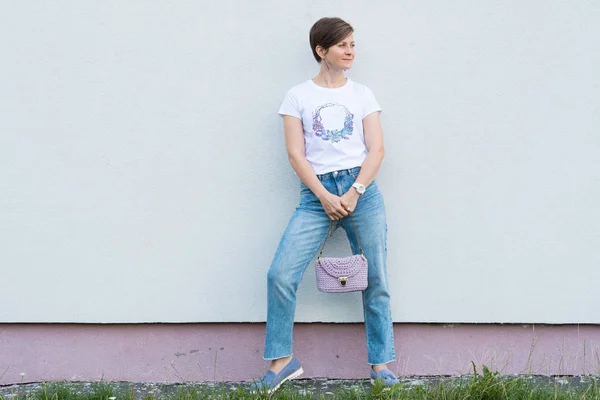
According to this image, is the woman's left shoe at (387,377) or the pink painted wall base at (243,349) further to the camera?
the pink painted wall base at (243,349)

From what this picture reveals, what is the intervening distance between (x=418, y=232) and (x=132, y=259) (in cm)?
165

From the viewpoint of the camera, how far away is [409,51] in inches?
146

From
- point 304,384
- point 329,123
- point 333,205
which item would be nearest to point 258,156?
point 329,123

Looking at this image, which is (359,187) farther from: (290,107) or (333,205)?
(290,107)

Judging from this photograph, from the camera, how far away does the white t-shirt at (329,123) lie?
3.48m

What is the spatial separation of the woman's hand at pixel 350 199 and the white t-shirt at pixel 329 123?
0.50ft

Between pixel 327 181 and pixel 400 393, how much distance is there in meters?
1.13

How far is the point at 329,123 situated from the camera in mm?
3482

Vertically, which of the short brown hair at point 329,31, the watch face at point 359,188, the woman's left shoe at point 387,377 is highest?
the short brown hair at point 329,31

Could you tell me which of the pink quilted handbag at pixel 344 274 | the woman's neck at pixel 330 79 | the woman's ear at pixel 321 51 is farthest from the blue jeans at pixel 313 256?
the woman's ear at pixel 321 51

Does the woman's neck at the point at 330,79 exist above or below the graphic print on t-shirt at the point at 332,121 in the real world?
above

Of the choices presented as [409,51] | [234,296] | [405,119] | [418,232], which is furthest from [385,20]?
[234,296]

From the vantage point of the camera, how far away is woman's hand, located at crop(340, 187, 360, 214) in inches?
134

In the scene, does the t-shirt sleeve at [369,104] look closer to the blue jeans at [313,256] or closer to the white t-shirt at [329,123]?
the white t-shirt at [329,123]
